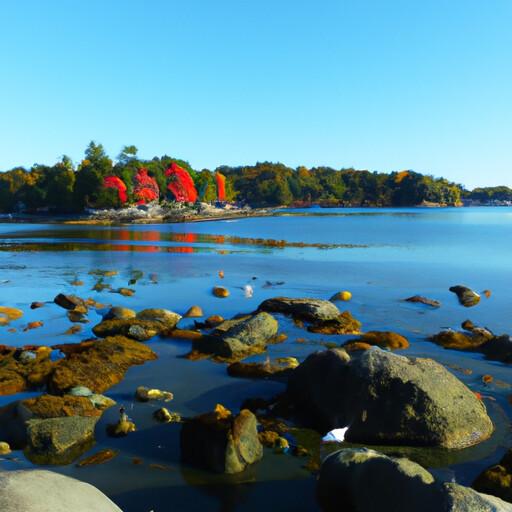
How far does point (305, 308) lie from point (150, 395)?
8311 mm

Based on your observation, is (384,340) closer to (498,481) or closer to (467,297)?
(498,481)

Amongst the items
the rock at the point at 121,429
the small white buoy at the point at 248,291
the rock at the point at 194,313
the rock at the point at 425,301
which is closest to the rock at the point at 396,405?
the rock at the point at 121,429

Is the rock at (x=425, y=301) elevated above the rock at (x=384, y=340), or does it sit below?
below

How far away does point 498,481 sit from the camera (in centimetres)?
672

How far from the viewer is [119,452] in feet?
27.0

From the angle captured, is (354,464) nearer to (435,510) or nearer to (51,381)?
(435,510)

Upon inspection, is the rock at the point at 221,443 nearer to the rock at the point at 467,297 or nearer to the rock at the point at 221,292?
the rock at the point at 221,292

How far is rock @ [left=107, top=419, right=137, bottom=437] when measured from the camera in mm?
8836

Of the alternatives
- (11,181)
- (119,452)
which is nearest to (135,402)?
(119,452)

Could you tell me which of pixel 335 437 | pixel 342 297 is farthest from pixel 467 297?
pixel 335 437

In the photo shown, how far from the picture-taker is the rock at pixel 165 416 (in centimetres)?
939

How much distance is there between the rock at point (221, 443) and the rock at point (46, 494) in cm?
252

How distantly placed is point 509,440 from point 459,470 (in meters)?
1.54

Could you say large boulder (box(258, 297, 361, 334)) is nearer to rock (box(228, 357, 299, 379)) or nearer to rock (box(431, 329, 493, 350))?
rock (box(431, 329, 493, 350))
